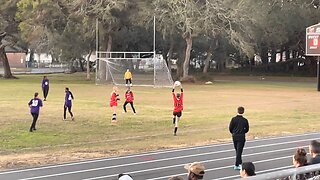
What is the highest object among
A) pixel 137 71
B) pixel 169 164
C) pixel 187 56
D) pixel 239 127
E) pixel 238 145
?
pixel 187 56

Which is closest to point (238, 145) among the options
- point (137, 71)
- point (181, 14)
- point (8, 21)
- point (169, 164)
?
point (169, 164)

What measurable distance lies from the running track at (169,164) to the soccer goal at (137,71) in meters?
32.4

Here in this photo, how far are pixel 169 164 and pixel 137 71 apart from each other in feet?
123

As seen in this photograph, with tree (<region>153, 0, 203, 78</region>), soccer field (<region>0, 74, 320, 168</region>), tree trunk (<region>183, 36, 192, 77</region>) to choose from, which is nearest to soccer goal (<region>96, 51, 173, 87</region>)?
tree (<region>153, 0, 203, 78</region>)

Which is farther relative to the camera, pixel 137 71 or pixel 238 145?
pixel 137 71

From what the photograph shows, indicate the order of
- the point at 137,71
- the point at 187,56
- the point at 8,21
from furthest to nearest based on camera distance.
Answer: the point at 8,21 < the point at 187,56 < the point at 137,71

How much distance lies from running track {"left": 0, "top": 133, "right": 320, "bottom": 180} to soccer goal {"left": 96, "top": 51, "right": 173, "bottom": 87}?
1277 inches

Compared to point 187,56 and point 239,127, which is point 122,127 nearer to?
point 239,127

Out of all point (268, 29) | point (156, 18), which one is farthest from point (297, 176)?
point (268, 29)

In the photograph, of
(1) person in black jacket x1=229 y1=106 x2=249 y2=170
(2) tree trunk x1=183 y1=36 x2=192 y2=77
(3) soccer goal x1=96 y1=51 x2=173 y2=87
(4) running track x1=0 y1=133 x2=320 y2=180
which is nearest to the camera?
(4) running track x1=0 y1=133 x2=320 y2=180

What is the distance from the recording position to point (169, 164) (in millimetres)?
13430

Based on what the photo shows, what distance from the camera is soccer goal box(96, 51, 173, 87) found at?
4912 cm

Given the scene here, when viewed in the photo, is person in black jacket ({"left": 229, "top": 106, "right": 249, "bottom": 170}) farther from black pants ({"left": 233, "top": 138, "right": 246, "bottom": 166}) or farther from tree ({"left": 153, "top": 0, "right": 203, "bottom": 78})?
tree ({"left": 153, "top": 0, "right": 203, "bottom": 78})

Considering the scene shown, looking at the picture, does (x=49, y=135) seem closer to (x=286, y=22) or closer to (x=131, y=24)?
(x=131, y=24)
